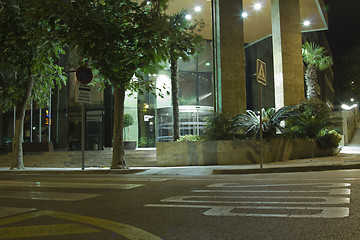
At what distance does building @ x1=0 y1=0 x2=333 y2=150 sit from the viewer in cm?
1783

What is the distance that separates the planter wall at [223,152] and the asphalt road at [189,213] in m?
6.80

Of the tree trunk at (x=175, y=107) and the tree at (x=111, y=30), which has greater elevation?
the tree at (x=111, y=30)

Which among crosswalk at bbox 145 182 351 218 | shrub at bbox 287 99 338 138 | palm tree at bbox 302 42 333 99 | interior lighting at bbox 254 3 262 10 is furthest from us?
palm tree at bbox 302 42 333 99

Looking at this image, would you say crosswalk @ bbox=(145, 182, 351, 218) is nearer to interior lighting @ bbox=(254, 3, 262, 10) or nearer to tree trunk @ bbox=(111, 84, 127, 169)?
tree trunk @ bbox=(111, 84, 127, 169)

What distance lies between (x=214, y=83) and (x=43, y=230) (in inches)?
589

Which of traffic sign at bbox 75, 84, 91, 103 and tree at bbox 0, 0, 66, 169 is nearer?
traffic sign at bbox 75, 84, 91, 103

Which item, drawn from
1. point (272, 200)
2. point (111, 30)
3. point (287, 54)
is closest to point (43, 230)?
point (272, 200)

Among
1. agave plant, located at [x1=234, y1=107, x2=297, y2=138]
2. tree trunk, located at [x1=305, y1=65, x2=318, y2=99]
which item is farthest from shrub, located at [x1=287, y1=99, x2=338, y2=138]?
tree trunk, located at [x1=305, y1=65, x2=318, y2=99]

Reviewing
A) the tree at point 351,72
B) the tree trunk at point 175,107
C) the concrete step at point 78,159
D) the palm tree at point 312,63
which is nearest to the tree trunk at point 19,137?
the concrete step at point 78,159

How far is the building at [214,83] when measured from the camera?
17828 mm

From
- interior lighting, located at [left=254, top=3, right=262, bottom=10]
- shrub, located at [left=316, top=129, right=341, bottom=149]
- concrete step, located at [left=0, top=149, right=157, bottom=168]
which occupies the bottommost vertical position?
concrete step, located at [left=0, top=149, right=157, bottom=168]

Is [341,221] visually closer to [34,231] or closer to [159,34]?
[34,231]

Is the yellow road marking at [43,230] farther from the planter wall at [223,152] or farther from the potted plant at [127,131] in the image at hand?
the potted plant at [127,131]

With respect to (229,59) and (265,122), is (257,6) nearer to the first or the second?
(229,59)
